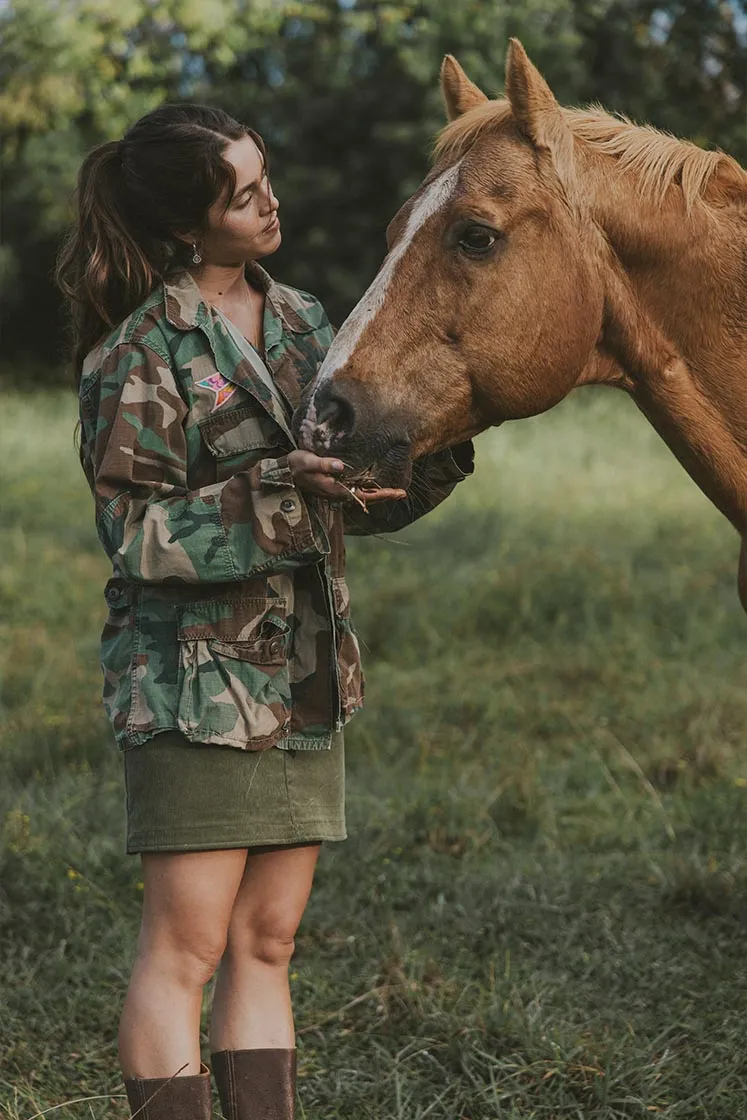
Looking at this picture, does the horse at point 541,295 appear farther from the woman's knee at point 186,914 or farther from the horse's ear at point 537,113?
the woman's knee at point 186,914

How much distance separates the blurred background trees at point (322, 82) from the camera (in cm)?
1377

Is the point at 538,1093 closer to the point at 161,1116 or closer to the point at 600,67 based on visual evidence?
the point at 161,1116

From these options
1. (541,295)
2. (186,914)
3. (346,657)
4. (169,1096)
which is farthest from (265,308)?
(169,1096)

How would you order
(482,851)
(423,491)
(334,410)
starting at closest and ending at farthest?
(334,410) < (423,491) < (482,851)

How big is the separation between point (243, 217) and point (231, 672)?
0.84 m

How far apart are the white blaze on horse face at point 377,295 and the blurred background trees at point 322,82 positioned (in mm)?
11456

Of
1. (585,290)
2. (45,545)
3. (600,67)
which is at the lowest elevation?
(45,545)

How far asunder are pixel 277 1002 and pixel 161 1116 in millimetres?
311

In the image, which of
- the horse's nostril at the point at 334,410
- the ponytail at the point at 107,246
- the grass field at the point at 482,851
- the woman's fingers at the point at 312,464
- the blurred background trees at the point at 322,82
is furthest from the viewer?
the blurred background trees at the point at 322,82

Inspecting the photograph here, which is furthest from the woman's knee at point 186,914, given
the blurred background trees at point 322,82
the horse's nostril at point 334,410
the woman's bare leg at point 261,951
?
the blurred background trees at point 322,82

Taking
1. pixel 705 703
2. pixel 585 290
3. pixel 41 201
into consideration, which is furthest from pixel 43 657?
pixel 41 201

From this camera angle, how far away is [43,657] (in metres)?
5.63

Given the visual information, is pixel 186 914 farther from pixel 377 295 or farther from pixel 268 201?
pixel 268 201

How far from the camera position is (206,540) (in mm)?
2150
